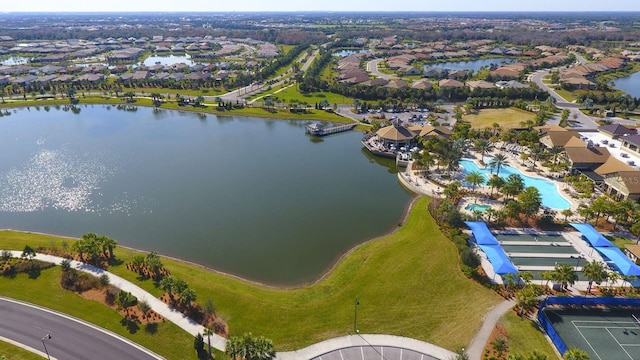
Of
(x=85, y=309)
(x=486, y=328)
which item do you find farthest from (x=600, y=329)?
(x=85, y=309)

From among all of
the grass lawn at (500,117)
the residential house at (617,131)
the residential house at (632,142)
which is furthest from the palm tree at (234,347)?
the residential house at (617,131)

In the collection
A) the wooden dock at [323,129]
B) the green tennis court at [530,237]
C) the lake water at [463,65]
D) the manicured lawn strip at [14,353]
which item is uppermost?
the lake water at [463,65]

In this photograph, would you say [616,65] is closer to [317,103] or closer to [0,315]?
[317,103]

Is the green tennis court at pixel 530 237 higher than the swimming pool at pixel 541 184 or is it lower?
lower

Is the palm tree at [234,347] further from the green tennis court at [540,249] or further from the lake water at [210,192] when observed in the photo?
the green tennis court at [540,249]

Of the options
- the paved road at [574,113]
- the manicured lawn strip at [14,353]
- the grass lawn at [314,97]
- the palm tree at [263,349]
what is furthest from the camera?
the grass lawn at [314,97]

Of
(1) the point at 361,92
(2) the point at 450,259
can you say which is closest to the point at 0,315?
(2) the point at 450,259

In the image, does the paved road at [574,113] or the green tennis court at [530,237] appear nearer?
the green tennis court at [530,237]

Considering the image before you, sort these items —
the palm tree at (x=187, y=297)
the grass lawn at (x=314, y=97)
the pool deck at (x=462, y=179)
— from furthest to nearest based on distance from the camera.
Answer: the grass lawn at (x=314, y=97), the pool deck at (x=462, y=179), the palm tree at (x=187, y=297)
